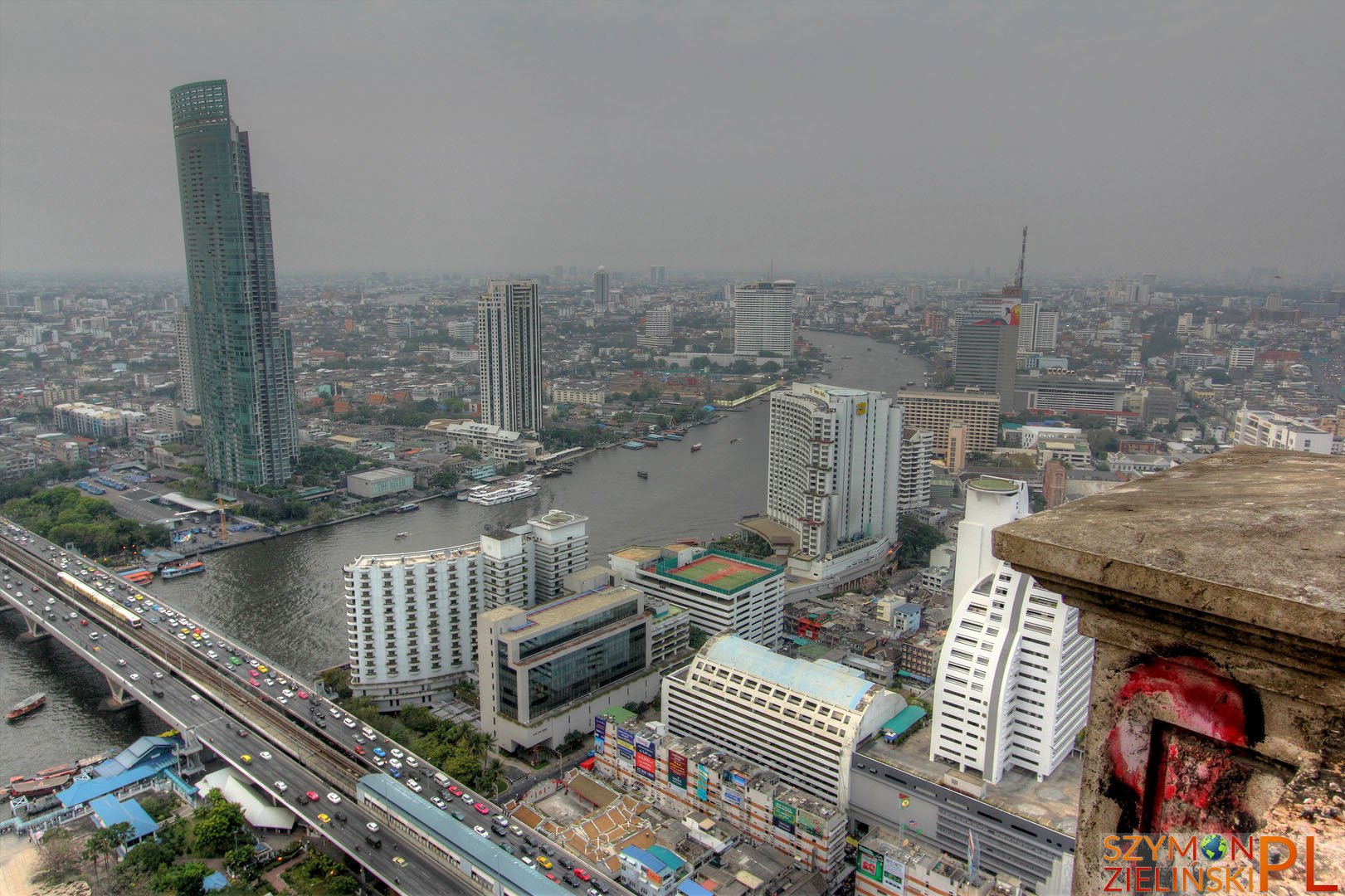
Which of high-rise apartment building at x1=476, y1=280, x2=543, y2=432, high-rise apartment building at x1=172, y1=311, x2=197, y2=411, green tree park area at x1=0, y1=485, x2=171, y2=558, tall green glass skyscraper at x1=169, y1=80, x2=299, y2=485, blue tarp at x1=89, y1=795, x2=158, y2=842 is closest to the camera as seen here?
blue tarp at x1=89, y1=795, x2=158, y2=842

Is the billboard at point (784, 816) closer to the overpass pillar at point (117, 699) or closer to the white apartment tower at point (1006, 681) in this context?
the white apartment tower at point (1006, 681)

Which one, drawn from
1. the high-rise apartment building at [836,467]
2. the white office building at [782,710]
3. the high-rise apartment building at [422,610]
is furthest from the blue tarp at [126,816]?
the high-rise apartment building at [836,467]

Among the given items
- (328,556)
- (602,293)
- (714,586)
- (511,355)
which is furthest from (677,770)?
(602,293)

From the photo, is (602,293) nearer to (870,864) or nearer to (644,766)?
(644,766)

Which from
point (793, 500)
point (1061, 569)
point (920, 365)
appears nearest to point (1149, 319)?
point (920, 365)

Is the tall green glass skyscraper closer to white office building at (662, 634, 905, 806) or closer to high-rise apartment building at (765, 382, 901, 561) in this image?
high-rise apartment building at (765, 382, 901, 561)

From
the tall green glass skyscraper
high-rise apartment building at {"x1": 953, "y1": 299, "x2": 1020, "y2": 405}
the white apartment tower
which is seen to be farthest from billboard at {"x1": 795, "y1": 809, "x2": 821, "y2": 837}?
high-rise apartment building at {"x1": 953, "y1": 299, "x2": 1020, "y2": 405}

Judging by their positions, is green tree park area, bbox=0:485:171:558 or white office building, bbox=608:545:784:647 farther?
green tree park area, bbox=0:485:171:558

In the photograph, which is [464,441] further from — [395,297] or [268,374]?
[395,297]
